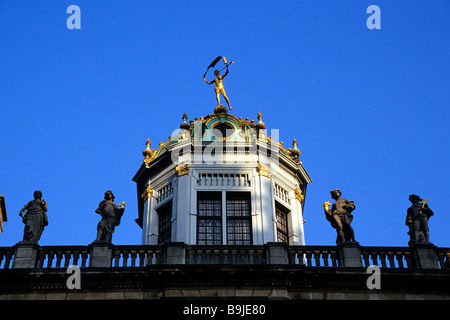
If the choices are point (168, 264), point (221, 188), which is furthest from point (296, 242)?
point (168, 264)

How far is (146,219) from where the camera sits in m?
27.3

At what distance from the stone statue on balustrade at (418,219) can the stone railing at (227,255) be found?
561 mm

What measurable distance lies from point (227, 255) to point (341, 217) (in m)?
3.83

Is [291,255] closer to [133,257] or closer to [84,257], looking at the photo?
[133,257]

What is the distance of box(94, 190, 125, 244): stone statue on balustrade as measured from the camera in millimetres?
22781

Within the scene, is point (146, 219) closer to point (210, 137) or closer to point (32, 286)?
point (210, 137)

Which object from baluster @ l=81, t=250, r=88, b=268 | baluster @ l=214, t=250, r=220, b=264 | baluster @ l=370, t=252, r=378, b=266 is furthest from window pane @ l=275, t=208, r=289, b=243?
baluster @ l=81, t=250, r=88, b=268

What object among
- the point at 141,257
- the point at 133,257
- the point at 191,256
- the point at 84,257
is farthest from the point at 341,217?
the point at 84,257

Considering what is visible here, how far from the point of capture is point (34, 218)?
2294 cm

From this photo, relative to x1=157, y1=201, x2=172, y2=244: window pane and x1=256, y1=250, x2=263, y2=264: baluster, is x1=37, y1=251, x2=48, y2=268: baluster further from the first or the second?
x1=256, y1=250, x2=263, y2=264: baluster

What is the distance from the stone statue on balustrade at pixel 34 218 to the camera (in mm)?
22656

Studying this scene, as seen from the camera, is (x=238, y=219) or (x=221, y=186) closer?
(x=238, y=219)

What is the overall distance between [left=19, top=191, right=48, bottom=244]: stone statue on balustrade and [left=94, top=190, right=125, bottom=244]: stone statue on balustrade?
1.69 m

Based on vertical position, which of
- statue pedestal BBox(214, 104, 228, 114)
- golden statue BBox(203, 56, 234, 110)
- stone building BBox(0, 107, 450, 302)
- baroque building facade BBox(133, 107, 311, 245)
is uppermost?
golden statue BBox(203, 56, 234, 110)
